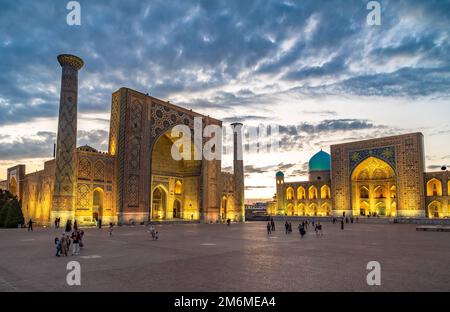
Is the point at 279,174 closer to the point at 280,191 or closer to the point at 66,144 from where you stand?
the point at 280,191

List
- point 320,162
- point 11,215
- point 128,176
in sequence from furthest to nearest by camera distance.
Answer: point 320,162 < point 128,176 < point 11,215

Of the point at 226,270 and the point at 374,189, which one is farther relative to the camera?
the point at 374,189

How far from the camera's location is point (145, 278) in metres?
8.23

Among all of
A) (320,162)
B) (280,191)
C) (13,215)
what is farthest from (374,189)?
(13,215)

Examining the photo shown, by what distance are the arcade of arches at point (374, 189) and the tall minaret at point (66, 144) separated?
3796cm

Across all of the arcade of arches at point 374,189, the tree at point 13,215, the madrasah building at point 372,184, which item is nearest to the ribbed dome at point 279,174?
the madrasah building at point 372,184

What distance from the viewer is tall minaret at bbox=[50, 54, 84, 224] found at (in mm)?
27031

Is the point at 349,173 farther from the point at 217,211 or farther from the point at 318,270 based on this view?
the point at 318,270

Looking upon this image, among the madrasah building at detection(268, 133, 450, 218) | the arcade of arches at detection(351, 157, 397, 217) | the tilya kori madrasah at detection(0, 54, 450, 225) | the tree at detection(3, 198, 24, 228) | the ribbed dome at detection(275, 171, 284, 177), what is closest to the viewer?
the tilya kori madrasah at detection(0, 54, 450, 225)

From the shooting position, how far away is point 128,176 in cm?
3155

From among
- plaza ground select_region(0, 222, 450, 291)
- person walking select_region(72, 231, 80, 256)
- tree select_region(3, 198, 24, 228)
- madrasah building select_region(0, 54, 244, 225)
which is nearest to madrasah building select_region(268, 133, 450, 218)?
madrasah building select_region(0, 54, 244, 225)

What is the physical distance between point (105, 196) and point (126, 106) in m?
8.37

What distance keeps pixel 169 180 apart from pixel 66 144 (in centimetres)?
1422

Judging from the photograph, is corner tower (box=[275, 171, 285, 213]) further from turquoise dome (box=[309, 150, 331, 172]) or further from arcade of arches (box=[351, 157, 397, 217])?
arcade of arches (box=[351, 157, 397, 217])
